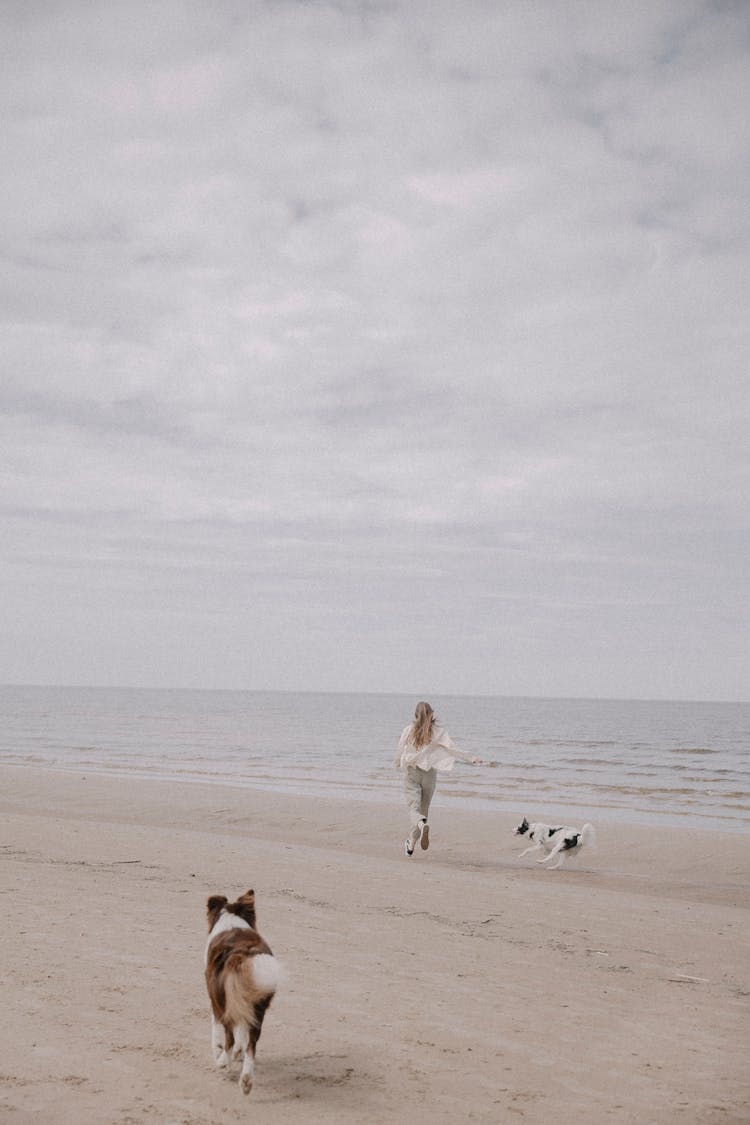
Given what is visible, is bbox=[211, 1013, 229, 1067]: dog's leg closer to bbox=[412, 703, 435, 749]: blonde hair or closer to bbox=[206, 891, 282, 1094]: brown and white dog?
bbox=[206, 891, 282, 1094]: brown and white dog

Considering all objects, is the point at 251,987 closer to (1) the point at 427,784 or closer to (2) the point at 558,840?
(1) the point at 427,784

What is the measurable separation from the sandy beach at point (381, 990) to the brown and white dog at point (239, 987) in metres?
0.17

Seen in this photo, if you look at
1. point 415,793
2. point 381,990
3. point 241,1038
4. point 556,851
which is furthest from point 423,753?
point 241,1038

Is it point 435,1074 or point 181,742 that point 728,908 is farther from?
point 181,742

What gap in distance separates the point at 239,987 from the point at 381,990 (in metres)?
2.30

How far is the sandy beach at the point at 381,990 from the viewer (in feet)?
13.7

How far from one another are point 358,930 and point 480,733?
50240mm

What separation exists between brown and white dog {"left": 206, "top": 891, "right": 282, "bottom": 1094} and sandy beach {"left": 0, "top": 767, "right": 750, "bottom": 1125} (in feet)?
0.57

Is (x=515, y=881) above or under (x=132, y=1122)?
under

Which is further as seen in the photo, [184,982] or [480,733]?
[480,733]

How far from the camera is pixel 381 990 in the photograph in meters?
5.92

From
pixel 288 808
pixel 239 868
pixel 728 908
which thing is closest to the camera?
pixel 728 908

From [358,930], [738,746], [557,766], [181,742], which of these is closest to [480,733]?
[738,746]

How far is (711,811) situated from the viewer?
2089cm
